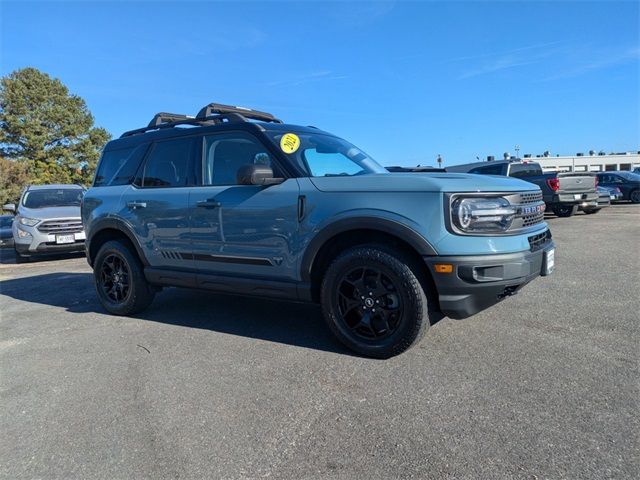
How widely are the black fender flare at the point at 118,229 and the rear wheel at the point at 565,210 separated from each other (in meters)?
13.0

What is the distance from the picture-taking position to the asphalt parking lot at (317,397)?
7.55 ft

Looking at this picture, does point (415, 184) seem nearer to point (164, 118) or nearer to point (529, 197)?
point (529, 197)

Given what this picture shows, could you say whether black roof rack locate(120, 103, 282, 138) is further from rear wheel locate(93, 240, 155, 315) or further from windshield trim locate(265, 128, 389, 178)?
rear wheel locate(93, 240, 155, 315)

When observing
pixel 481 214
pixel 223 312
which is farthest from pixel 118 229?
pixel 481 214

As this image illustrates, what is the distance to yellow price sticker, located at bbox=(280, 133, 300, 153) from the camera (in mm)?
4121

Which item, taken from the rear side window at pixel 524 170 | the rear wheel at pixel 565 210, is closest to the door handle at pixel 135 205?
the rear side window at pixel 524 170

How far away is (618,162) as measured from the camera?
7138 centimetres

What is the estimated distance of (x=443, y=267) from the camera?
10.6 ft

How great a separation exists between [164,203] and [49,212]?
7615 mm

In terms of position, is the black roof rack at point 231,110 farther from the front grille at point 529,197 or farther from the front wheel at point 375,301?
the front grille at point 529,197

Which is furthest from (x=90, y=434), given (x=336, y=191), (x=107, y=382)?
(x=336, y=191)

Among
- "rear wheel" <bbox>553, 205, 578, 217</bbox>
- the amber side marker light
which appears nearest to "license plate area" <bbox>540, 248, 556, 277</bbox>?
the amber side marker light

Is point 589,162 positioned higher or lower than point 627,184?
higher

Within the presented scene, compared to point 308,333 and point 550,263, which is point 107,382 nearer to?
point 308,333
